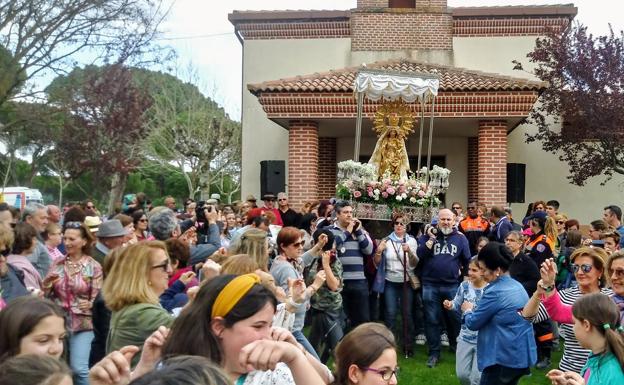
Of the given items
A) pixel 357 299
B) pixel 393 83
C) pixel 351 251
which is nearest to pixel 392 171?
pixel 393 83

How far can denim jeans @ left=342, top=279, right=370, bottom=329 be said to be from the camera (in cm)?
→ 902

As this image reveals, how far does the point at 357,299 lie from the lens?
905 centimetres

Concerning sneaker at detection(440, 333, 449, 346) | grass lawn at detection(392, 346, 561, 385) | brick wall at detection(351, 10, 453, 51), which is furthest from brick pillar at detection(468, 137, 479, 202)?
grass lawn at detection(392, 346, 561, 385)

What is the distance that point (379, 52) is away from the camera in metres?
21.9

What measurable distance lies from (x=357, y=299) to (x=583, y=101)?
11549 millimetres

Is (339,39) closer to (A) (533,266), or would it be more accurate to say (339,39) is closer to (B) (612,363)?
(A) (533,266)

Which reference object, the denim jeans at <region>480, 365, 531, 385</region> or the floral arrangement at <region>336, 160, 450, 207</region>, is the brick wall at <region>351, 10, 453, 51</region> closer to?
the floral arrangement at <region>336, 160, 450, 207</region>

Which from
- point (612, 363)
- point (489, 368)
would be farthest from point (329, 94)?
point (612, 363)

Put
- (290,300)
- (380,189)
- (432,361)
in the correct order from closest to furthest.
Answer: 1. (290,300)
2. (432,361)
3. (380,189)

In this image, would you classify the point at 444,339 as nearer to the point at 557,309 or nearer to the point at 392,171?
the point at 392,171

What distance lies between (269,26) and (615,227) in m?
14.0

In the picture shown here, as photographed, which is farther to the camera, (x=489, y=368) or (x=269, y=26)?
(x=269, y=26)

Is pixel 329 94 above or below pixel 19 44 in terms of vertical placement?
below

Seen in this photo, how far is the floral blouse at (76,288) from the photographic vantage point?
19.4 ft
